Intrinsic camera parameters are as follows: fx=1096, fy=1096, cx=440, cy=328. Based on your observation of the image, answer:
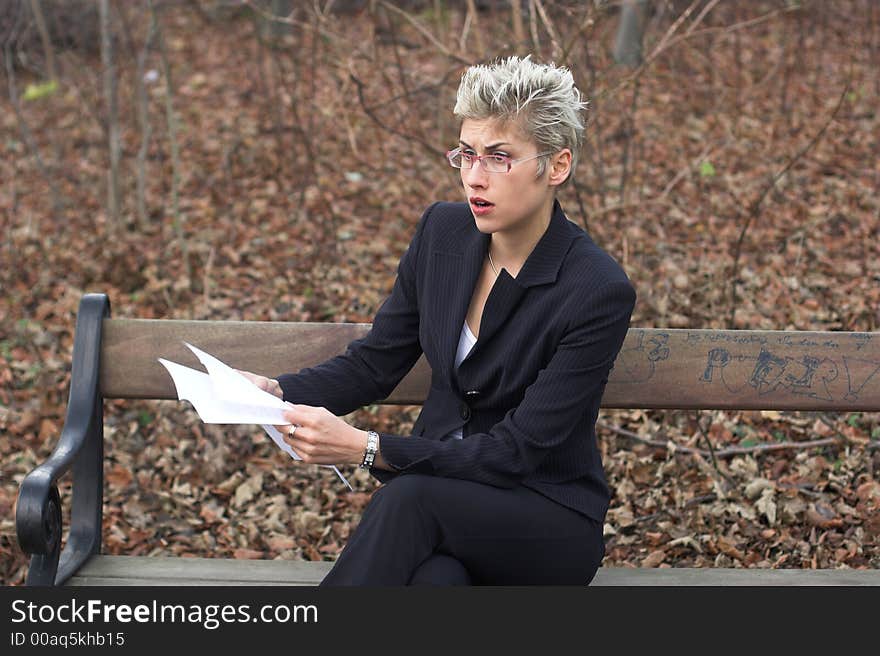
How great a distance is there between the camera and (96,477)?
11.0 feet

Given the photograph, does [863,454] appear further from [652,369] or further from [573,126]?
[573,126]

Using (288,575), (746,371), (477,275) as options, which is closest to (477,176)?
(477,275)

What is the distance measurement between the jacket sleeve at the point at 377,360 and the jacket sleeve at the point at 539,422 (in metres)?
0.45

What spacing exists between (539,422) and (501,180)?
0.61 m

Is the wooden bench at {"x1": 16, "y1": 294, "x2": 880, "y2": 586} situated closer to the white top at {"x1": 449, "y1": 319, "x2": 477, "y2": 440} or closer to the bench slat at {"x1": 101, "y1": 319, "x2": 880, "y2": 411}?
the bench slat at {"x1": 101, "y1": 319, "x2": 880, "y2": 411}

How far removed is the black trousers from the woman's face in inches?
26.8

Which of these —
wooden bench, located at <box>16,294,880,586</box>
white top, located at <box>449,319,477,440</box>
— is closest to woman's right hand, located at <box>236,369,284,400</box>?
wooden bench, located at <box>16,294,880,586</box>

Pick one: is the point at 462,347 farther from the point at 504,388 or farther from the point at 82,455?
the point at 82,455

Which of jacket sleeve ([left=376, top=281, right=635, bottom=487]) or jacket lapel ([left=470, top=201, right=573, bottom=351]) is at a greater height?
jacket lapel ([left=470, top=201, right=573, bottom=351])

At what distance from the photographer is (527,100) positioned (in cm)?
269

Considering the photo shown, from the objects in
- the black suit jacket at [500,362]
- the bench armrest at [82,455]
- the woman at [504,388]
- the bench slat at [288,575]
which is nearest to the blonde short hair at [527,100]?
the woman at [504,388]

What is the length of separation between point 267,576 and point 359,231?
4327 mm

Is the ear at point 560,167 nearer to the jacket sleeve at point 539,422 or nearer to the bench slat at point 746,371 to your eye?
the jacket sleeve at point 539,422

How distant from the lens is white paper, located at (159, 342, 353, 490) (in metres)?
2.49
